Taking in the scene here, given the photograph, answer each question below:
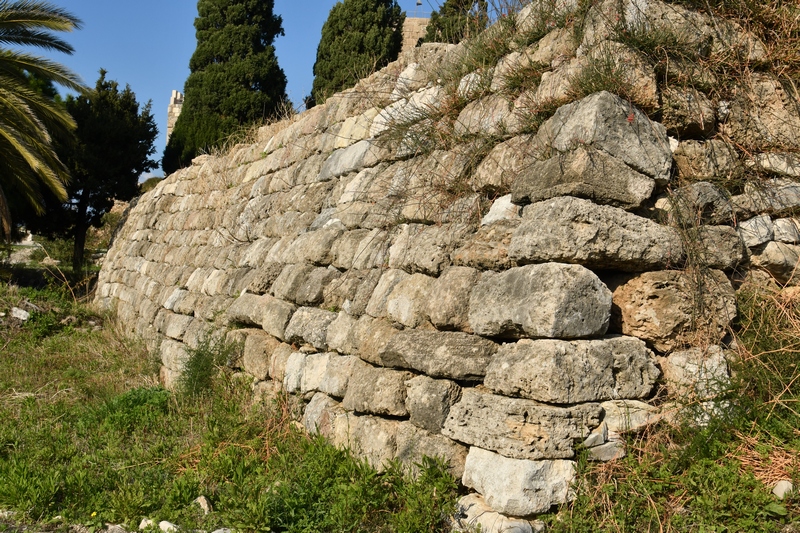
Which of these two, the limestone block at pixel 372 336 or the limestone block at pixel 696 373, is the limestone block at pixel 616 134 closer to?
the limestone block at pixel 696 373

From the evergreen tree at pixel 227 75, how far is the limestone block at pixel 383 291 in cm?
1295

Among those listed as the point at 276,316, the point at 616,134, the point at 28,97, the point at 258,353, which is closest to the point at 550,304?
the point at 616,134

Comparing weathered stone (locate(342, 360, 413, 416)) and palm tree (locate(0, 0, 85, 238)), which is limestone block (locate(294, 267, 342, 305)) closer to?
weathered stone (locate(342, 360, 413, 416))

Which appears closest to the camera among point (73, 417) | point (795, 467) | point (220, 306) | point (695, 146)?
point (795, 467)

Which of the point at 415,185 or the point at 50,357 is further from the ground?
the point at 415,185

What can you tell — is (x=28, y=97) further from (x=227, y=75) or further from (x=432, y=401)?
(x=432, y=401)

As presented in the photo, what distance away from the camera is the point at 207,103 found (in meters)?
17.0

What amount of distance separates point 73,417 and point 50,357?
2.51 metres

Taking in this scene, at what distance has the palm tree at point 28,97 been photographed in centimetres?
1046

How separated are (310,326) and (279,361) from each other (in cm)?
44

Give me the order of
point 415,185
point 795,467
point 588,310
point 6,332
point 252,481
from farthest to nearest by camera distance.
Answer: point 6,332 < point 415,185 < point 252,481 < point 588,310 < point 795,467

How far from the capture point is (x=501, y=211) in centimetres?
371

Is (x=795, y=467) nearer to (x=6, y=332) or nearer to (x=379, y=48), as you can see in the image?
(x=6, y=332)

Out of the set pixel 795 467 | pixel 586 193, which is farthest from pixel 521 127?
pixel 795 467
